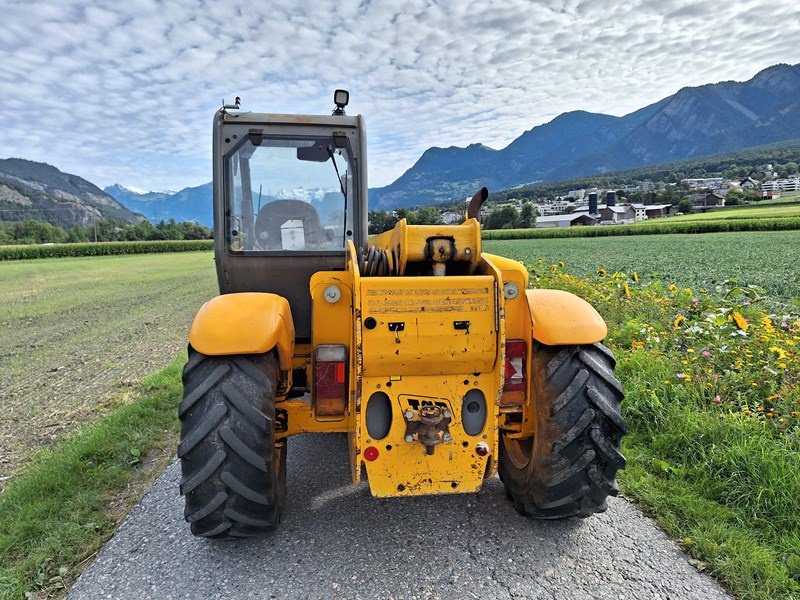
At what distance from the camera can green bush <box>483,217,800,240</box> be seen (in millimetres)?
34562

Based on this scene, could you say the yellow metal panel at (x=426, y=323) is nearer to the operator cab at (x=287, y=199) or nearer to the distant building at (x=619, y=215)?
the operator cab at (x=287, y=199)

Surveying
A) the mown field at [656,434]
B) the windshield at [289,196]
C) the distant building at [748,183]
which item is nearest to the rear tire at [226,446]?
the mown field at [656,434]

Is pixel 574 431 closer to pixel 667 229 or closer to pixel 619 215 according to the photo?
pixel 667 229

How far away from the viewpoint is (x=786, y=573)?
2256mm

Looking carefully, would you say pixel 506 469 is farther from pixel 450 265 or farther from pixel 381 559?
pixel 450 265

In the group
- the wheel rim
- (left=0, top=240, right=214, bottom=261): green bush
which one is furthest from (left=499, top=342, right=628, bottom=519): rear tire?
(left=0, top=240, right=214, bottom=261): green bush

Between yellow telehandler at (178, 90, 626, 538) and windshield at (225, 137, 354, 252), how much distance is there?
1.09m

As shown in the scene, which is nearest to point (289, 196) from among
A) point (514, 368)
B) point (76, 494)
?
point (514, 368)

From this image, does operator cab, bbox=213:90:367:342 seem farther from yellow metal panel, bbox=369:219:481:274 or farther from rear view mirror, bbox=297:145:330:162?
yellow metal panel, bbox=369:219:481:274

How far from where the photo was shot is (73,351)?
7.89 metres

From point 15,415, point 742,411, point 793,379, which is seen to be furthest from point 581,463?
point 15,415

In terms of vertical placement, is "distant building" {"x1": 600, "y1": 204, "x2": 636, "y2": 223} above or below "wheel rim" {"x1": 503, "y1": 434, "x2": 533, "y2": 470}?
above

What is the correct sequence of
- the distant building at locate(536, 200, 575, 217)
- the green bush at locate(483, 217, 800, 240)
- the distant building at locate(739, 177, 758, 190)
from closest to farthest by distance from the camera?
the green bush at locate(483, 217, 800, 240) → the distant building at locate(739, 177, 758, 190) → the distant building at locate(536, 200, 575, 217)

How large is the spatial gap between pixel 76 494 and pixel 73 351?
563cm
